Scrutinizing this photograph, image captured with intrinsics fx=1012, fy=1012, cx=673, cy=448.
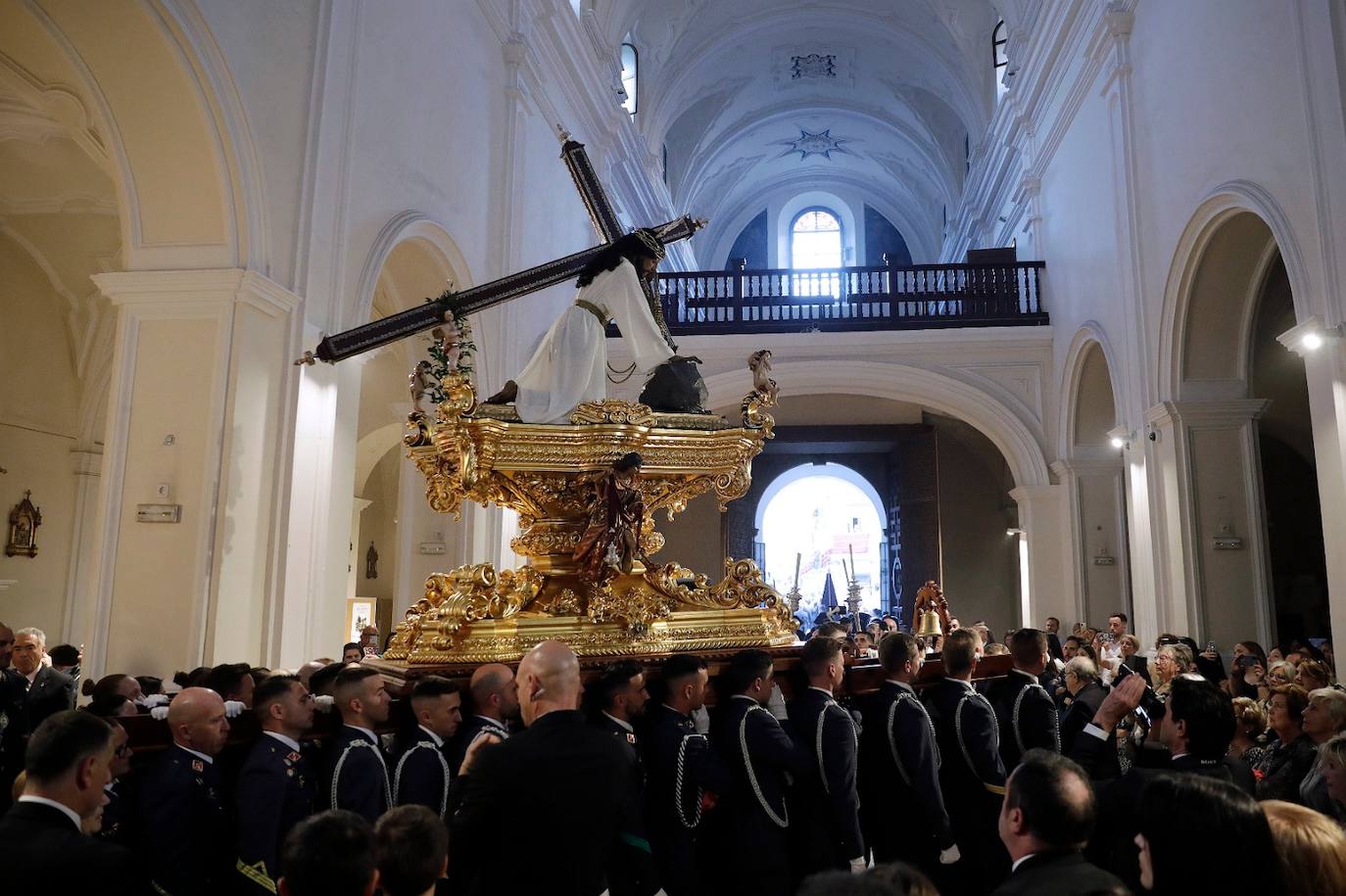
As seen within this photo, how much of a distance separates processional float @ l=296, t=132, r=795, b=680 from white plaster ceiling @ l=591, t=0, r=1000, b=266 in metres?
12.5

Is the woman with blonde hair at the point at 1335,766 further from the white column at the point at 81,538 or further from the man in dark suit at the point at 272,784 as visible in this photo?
the white column at the point at 81,538

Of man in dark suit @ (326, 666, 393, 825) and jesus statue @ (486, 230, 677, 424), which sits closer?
man in dark suit @ (326, 666, 393, 825)

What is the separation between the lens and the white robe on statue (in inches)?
176

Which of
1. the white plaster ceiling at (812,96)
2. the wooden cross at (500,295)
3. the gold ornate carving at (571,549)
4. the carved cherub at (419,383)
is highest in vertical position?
the white plaster ceiling at (812,96)

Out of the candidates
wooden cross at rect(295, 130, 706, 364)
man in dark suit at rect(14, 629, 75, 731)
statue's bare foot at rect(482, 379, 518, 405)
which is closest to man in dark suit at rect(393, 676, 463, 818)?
statue's bare foot at rect(482, 379, 518, 405)

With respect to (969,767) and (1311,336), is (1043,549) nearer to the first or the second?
(1311,336)

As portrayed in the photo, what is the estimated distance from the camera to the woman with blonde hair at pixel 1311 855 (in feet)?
6.46

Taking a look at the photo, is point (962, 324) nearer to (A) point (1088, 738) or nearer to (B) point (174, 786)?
(A) point (1088, 738)

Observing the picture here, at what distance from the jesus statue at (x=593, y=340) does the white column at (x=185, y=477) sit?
2.76 metres

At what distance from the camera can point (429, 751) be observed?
3.40 metres

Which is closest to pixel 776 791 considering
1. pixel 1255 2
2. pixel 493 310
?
pixel 1255 2

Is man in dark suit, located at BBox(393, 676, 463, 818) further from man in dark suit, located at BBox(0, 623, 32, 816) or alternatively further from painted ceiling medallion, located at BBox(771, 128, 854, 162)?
painted ceiling medallion, located at BBox(771, 128, 854, 162)

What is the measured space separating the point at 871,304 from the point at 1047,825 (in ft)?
42.5

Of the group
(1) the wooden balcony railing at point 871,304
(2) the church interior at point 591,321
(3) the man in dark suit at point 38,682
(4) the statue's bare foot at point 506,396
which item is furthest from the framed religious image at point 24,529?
(4) the statue's bare foot at point 506,396
